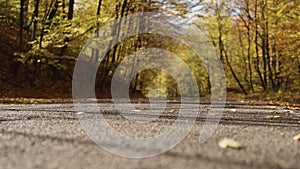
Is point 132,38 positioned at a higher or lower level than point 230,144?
lower

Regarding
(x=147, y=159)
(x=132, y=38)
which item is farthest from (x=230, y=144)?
(x=132, y=38)

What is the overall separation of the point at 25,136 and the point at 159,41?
1613 centimetres

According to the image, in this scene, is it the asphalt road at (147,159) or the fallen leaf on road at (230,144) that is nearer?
the asphalt road at (147,159)

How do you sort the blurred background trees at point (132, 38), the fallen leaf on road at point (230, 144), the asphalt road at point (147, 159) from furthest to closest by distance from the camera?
1. the blurred background trees at point (132, 38)
2. the fallen leaf on road at point (230, 144)
3. the asphalt road at point (147, 159)

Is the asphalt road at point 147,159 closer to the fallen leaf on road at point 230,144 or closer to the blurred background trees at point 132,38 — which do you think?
the fallen leaf on road at point 230,144

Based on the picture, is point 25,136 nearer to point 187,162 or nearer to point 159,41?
point 187,162

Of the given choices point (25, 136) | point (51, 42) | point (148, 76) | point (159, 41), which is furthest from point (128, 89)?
point (25, 136)

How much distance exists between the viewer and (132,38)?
1427cm

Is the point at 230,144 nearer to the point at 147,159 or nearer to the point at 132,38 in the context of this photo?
the point at 147,159

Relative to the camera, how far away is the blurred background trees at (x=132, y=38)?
384 inches

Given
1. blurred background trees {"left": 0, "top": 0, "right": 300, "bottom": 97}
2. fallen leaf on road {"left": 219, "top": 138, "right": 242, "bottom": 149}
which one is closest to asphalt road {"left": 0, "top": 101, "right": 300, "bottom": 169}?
fallen leaf on road {"left": 219, "top": 138, "right": 242, "bottom": 149}

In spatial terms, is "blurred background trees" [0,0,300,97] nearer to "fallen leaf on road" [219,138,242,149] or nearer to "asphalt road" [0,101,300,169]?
"asphalt road" [0,101,300,169]

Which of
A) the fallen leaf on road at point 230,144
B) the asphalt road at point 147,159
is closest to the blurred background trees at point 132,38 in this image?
the asphalt road at point 147,159

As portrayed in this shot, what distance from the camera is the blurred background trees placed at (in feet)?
32.0
